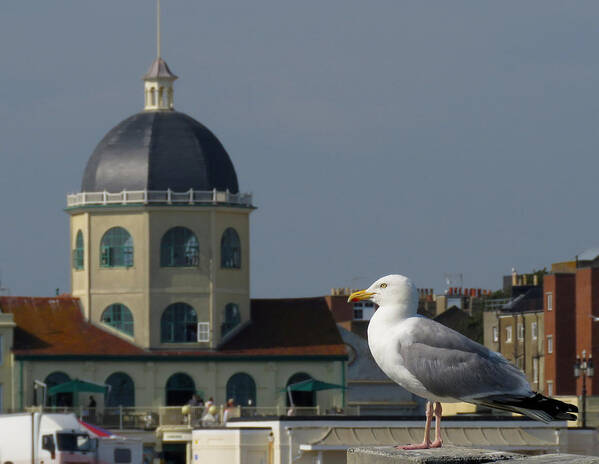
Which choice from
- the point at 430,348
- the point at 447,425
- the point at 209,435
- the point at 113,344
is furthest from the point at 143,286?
the point at 430,348

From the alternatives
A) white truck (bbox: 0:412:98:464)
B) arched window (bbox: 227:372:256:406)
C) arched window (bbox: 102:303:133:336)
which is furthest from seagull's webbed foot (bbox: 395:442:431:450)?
arched window (bbox: 102:303:133:336)

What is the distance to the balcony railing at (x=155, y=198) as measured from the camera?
78.0 meters

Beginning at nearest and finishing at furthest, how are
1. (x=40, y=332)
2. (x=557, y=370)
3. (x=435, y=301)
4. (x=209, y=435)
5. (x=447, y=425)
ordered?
(x=447, y=425) → (x=209, y=435) → (x=40, y=332) → (x=557, y=370) → (x=435, y=301)

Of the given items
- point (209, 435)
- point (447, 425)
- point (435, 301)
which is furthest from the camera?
point (435, 301)

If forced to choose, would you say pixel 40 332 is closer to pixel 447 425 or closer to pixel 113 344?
pixel 113 344

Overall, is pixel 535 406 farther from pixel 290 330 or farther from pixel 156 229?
pixel 290 330

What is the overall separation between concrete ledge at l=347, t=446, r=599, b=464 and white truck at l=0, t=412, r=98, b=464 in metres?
48.3

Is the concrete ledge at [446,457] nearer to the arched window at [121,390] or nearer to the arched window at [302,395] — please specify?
the arched window at [121,390]

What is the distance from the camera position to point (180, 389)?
259ft

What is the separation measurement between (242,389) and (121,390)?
526cm

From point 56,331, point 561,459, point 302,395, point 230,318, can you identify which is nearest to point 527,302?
point 230,318

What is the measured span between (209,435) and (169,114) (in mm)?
20208

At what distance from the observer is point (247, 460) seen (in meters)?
61.2

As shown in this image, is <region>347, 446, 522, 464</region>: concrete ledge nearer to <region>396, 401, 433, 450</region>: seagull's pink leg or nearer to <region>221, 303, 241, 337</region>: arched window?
<region>396, 401, 433, 450</region>: seagull's pink leg
